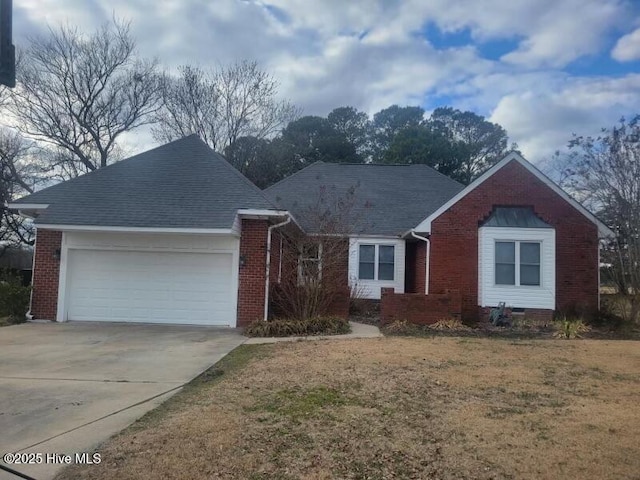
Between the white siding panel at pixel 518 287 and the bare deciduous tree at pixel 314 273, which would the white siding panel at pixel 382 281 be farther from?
the bare deciduous tree at pixel 314 273

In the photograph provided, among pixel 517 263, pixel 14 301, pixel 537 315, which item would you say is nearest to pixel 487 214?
pixel 517 263

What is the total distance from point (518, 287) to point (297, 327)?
23.1 ft

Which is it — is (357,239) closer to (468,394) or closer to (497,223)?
(497,223)

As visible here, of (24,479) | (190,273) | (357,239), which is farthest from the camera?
(357,239)

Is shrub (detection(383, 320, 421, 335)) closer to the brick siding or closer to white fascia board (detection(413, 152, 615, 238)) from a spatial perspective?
the brick siding

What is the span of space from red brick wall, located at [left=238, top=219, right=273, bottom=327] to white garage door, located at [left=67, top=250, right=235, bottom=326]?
429 millimetres

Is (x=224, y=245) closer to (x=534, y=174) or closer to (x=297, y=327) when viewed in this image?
(x=297, y=327)

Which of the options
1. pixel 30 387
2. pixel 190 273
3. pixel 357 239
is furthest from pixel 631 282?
pixel 30 387

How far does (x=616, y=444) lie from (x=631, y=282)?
35.6ft

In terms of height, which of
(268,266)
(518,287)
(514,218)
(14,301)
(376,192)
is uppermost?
(376,192)

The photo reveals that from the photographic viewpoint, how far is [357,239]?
18594mm

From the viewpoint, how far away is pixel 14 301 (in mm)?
12805

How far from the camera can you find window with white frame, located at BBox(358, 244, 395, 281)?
61.4 feet

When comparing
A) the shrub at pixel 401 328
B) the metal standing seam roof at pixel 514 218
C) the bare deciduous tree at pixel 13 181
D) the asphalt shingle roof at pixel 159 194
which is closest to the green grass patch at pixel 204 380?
the shrub at pixel 401 328
